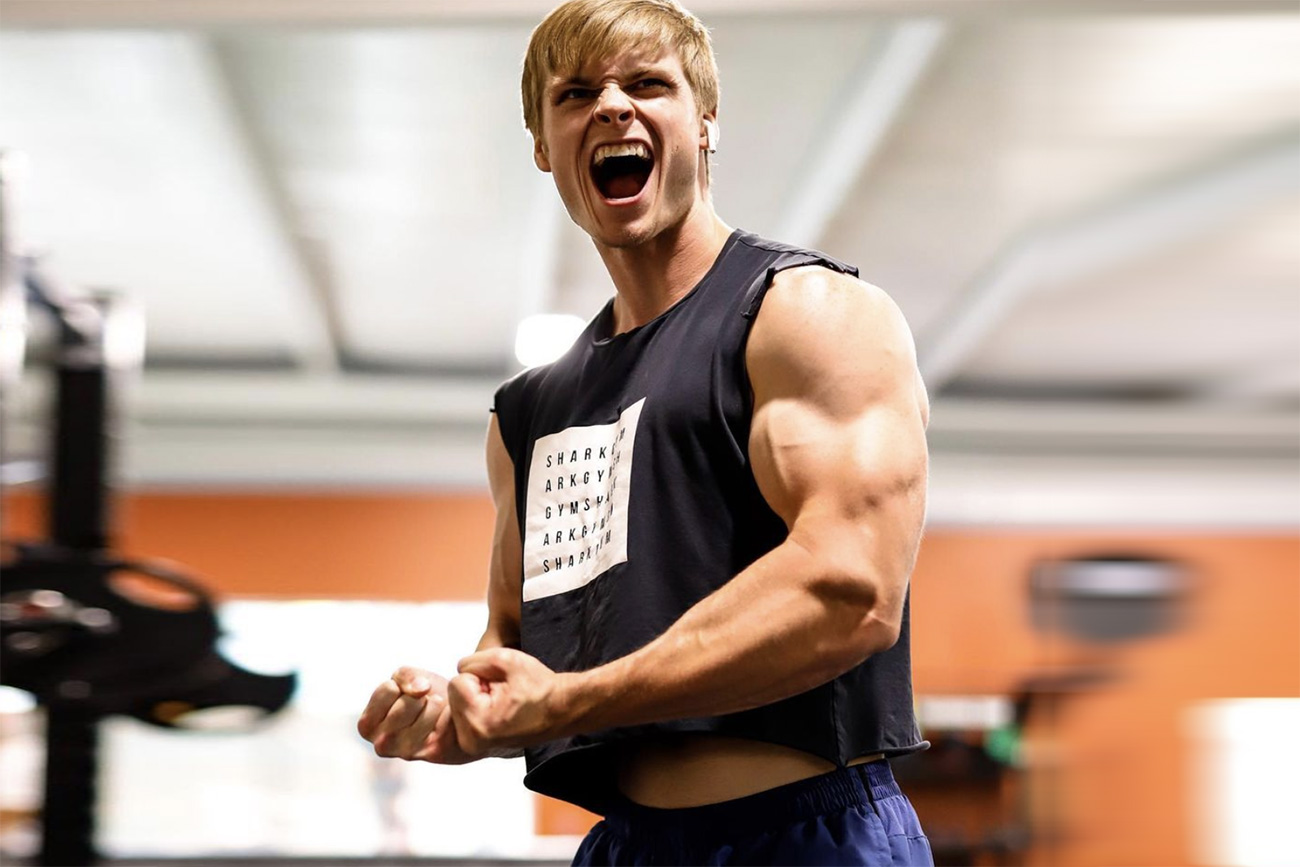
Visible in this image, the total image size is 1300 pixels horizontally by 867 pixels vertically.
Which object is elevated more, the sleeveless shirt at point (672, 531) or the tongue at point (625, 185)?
the tongue at point (625, 185)

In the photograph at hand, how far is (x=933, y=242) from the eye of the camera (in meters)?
5.39

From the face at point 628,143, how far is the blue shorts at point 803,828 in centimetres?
50

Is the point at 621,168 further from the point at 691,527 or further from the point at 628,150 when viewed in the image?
the point at 691,527

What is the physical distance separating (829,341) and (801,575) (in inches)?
7.6

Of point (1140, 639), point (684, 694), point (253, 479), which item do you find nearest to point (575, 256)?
point (1140, 639)

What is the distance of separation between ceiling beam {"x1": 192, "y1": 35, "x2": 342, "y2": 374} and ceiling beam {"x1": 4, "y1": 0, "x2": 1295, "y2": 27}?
725 millimetres

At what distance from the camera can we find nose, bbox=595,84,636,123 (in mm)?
1222

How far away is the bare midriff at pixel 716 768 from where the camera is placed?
1.13 meters

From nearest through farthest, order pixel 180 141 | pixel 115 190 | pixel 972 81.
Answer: pixel 972 81 → pixel 180 141 → pixel 115 190

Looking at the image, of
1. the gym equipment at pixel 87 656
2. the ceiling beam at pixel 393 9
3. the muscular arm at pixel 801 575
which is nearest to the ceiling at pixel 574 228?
the ceiling beam at pixel 393 9

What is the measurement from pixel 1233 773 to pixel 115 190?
666 centimetres

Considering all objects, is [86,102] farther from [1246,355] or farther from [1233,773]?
[1233,773]

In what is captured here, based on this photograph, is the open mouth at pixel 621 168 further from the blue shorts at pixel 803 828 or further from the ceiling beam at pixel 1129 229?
the ceiling beam at pixel 1129 229

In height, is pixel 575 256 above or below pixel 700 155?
above
